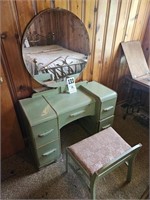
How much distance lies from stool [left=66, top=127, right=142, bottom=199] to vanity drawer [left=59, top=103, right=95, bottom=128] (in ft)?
0.85

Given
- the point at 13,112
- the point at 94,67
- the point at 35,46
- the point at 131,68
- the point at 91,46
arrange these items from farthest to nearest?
the point at 131,68 < the point at 94,67 < the point at 91,46 < the point at 13,112 < the point at 35,46

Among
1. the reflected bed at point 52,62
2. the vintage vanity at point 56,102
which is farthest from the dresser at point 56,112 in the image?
the reflected bed at point 52,62

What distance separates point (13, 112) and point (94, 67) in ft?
3.60

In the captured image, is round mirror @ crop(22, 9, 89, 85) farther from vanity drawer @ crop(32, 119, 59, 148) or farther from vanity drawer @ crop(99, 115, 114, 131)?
vanity drawer @ crop(99, 115, 114, 131)

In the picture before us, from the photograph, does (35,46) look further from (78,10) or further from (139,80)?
(139,80)

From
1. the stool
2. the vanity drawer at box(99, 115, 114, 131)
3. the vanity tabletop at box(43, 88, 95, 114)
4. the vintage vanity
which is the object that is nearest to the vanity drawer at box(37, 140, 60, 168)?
the vintage vanity

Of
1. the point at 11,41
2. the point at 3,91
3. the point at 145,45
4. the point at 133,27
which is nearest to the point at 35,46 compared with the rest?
the point at 11,41

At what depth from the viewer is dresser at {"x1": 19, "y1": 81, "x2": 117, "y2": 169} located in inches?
47.8

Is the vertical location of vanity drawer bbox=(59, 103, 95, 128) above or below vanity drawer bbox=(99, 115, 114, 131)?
above

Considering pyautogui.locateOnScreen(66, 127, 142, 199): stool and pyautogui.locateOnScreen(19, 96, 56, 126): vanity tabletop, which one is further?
pyautogui.locateOnScreen(19, 96, 56, 126): vanity tabletop

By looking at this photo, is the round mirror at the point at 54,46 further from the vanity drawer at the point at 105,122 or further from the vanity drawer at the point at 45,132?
the vanity drawer at the point at 105,122

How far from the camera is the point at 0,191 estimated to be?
1.31 meters

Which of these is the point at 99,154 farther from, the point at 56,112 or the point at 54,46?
the point at 54,46

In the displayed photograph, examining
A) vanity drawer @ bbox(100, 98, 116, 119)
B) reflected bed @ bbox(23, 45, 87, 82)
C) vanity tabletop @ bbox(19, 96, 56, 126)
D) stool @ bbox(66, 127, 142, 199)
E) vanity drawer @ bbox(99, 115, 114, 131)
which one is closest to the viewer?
stool @ bbox(66, 127, 142, 199)
